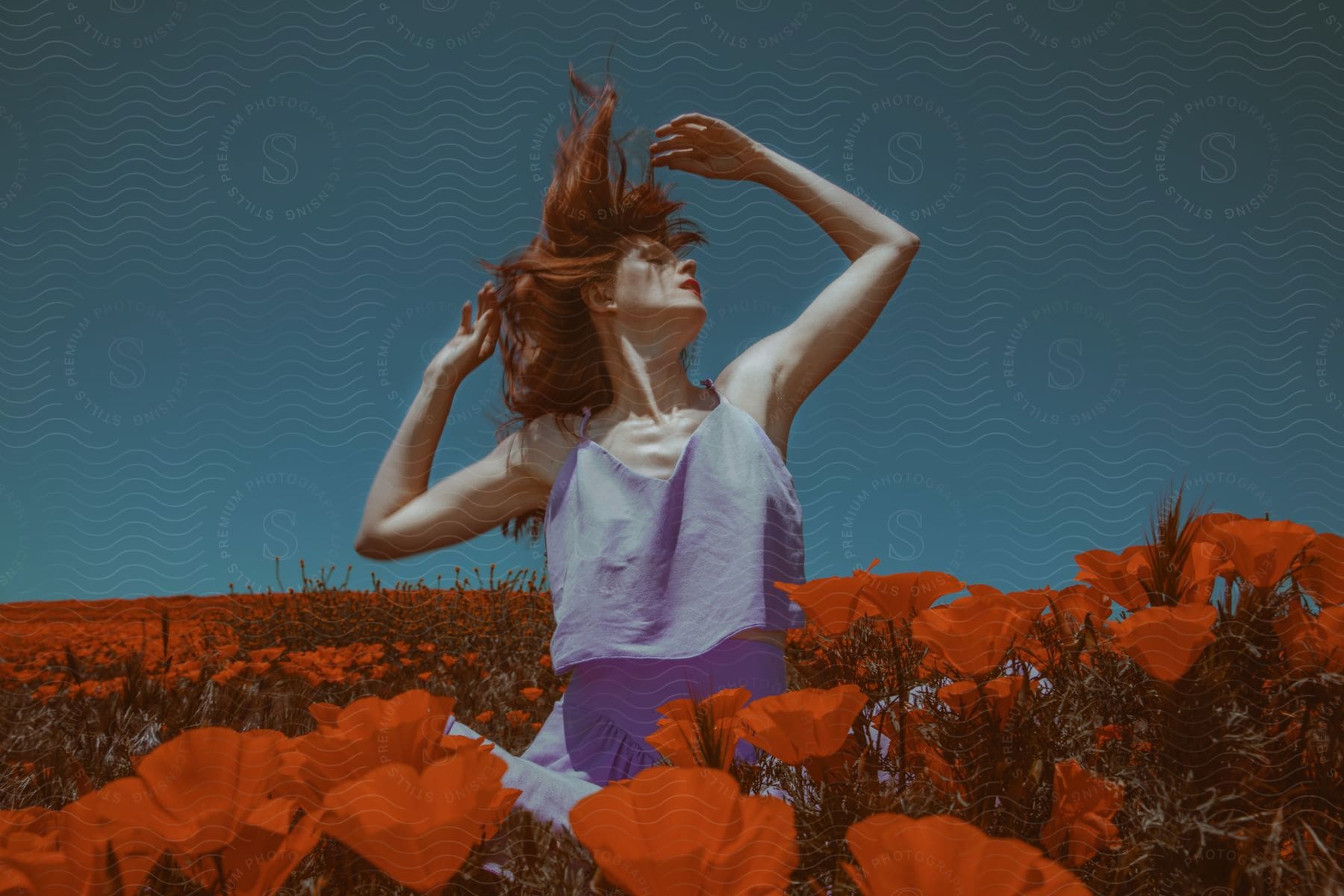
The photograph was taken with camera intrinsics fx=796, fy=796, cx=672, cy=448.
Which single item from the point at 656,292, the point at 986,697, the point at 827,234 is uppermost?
the point at 827,234

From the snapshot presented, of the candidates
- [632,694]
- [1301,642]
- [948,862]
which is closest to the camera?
[948,862]

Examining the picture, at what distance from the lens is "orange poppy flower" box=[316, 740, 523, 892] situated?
0.42 metres

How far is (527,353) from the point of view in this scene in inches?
81.1

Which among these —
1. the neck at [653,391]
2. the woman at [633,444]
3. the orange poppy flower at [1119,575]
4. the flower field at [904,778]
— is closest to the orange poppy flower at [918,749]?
the flower field at [904,778]

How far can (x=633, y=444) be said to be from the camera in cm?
182

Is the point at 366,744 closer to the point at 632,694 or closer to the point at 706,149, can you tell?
the point at 632,694

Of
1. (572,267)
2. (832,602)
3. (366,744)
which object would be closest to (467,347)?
(572,267)

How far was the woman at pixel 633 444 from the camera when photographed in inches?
61.6

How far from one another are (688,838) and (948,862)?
127 millimetres

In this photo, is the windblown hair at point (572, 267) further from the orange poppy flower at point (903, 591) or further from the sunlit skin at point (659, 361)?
the orange poppy flower at point (903, 591)

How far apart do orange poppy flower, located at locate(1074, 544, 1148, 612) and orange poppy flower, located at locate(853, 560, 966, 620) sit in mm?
140

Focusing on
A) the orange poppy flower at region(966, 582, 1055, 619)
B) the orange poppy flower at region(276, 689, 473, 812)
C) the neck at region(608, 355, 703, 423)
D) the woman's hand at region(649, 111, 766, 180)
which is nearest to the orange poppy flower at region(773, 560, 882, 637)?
the orange poppy flower at region(966, 582, 1055, 619)

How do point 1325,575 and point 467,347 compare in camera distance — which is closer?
point 1325,575

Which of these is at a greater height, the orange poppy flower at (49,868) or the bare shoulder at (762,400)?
the bare shoulder at (762,400)
